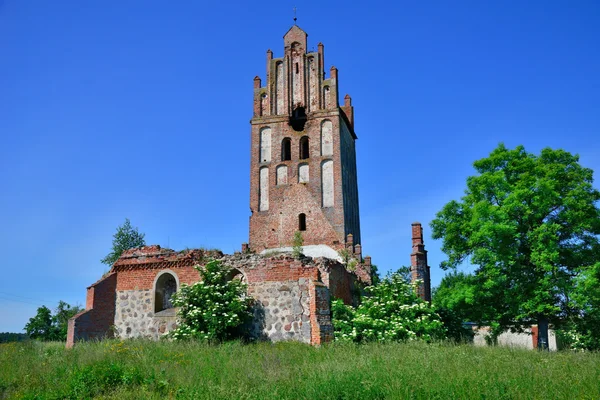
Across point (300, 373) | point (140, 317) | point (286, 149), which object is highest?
point (286, 149)

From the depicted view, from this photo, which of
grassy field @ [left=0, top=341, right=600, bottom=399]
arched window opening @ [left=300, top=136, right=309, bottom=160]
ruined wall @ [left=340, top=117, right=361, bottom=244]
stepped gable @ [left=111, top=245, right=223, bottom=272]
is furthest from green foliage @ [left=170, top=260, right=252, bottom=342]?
arched window opening @ [left=300, top=136, right=309, bottom=160]

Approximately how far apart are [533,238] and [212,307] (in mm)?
11457

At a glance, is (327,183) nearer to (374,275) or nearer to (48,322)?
(374,275)

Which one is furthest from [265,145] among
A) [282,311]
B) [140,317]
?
[282,311]

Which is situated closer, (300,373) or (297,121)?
(300,373)

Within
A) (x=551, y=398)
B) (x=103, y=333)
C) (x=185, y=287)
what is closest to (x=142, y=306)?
(x=103, y=333)

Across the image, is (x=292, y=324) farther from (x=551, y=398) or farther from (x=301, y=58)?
(x=301, y=58)

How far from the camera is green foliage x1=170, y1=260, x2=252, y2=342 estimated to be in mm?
16047

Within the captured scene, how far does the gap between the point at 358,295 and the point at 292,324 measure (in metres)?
5.90

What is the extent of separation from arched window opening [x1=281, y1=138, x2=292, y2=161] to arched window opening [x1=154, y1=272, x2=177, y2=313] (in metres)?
16.1

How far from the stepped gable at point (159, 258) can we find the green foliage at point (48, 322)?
1876 cm

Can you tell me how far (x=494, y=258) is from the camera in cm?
1897

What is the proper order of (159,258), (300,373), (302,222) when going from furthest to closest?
1. (302,222)
2. (159,258)
3. (300,373)

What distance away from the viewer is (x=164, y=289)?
19016 mm
